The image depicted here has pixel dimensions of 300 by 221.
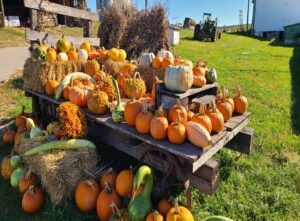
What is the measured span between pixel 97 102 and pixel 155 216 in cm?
166

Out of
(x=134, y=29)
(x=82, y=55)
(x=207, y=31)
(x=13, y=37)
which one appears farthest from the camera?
(x=207, y=31)

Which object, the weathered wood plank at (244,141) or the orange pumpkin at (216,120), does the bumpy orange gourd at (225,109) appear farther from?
the weathered wood plank at (244,141)

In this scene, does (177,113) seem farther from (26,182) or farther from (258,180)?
(26,182)

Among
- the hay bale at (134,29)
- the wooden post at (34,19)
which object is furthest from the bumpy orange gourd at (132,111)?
the hay bale at (134,29)

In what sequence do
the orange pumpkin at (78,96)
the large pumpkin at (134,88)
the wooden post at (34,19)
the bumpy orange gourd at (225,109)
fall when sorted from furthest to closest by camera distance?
the wooden post at (34,19), the large pumpkin at (134,88), the orange pumpkin at (78,96), the bumpy orange gourd at (225,109)

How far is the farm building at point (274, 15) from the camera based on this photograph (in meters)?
32.2

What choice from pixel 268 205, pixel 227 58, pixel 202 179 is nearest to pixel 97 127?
pixel 202 179

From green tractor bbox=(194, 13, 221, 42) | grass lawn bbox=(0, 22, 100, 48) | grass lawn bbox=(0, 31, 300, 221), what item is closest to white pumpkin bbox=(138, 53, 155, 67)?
grass lawn bbox=(0, 31, 300, 221)

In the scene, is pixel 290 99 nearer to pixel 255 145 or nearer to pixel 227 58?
pixel 255 145

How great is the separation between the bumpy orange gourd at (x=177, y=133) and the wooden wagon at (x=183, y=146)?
0.05 m

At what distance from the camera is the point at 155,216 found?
2371 mm

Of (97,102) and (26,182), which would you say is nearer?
(26,182)

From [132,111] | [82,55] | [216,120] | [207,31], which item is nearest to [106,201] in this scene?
[132,111]

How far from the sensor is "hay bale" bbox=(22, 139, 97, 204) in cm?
296
